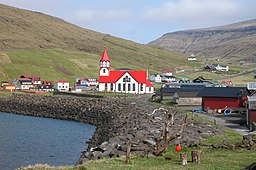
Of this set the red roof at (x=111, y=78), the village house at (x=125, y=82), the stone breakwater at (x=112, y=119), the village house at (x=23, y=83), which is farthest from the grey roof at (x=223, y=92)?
the village house at (x=23, y=83)

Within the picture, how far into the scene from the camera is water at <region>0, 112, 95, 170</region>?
35.5 metres

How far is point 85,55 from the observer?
643 feet

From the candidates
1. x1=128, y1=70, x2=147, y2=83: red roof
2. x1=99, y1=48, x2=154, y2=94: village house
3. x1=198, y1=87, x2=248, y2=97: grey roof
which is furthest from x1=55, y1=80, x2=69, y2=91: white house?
x1=198, y1=87, x2=248, y2=97: grey roof

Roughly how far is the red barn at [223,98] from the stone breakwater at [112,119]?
7394 millimetres

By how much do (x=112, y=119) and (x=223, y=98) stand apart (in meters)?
15.1

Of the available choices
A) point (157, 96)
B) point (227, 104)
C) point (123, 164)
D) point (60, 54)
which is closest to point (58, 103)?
point (157, 96)

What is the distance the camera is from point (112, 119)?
55.6 m

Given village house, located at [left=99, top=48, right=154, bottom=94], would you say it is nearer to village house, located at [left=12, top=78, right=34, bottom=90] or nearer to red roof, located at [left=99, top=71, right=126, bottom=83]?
red roof, located at [left=99, top=71, right=126, bottom=83]

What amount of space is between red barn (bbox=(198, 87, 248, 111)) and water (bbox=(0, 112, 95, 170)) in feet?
52.3

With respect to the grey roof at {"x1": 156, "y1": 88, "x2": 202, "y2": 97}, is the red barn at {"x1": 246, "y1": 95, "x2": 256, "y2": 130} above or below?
below

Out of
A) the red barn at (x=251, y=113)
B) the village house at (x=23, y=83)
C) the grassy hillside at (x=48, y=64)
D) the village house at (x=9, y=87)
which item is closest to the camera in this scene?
the red barn at (x=251, y=113)

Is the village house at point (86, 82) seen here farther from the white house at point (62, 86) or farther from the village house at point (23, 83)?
the village house at point (23, 83)

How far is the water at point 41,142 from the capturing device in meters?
35.5

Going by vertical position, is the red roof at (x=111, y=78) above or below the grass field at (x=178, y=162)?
above
